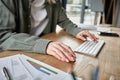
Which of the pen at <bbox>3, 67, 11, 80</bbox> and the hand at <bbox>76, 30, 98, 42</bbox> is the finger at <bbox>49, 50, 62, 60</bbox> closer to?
the pen at <bbox>3, 67, 11, 80</bbox>

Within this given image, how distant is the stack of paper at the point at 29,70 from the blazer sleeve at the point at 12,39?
84mm

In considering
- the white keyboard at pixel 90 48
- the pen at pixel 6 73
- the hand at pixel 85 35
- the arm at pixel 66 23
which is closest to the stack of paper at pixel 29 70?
the pen at pixel 6 73

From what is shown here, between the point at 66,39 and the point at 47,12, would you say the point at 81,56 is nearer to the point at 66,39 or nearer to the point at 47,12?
the point at 66,39

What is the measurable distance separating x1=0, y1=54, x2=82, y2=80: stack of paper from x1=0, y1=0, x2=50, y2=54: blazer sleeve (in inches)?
3.3

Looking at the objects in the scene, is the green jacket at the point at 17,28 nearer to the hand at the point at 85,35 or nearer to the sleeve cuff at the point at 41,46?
the sleeve cuff at the point at 41,46

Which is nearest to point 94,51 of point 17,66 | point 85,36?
point 85,36

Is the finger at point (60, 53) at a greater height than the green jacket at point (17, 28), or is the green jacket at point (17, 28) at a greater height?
the green jacket at point (17, 28)

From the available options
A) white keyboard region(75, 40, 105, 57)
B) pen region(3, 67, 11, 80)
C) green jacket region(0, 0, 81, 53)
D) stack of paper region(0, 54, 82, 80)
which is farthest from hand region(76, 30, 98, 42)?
pen region(3, 67, 11, 80)

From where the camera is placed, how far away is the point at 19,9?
979 mm

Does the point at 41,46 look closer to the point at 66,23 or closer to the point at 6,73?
the point at 6,73

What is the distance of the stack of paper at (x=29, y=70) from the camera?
59 cm

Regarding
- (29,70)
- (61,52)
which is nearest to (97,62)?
(61,52)

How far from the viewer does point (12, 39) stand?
83cm

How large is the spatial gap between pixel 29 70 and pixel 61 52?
179 mm
